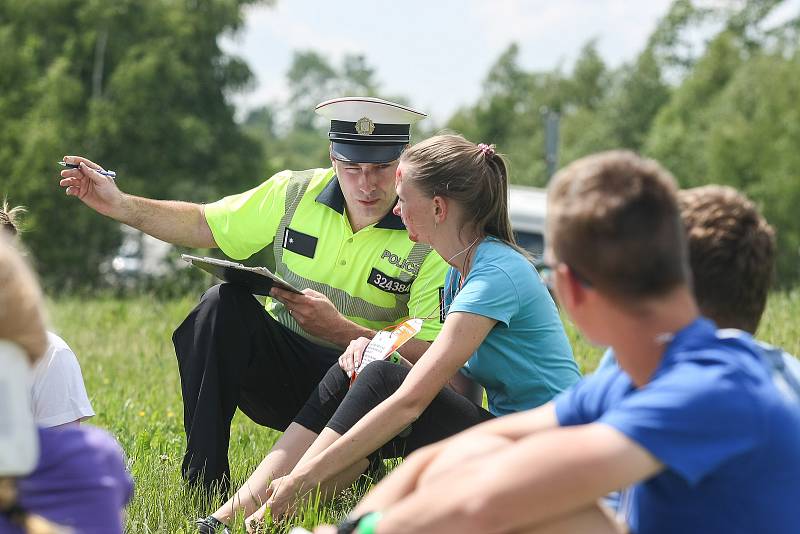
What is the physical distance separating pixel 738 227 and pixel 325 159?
53007 mm

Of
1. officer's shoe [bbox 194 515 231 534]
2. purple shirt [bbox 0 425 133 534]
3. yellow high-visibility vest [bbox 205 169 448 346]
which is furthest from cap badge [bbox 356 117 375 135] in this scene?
purple shirt [bbox 0 425 133 534]

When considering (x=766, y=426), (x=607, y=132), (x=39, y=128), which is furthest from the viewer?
(x=607, y=132)

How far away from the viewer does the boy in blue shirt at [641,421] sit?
6.55 feet

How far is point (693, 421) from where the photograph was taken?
1.99 meters

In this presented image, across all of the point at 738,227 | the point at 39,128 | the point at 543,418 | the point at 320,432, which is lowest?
the point at 39,128

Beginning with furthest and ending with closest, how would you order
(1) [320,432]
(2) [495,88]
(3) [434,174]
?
(2) [495,88] → (1) [320,432] → (3) [434,174]

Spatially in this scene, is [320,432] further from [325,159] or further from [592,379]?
[325,159]

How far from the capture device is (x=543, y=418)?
8.17ft

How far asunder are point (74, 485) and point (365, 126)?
2.80 meters

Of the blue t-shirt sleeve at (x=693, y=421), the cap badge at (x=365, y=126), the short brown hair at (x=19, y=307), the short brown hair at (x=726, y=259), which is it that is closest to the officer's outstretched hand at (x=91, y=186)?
the cap badge at (x=365, y=126)

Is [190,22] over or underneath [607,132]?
over

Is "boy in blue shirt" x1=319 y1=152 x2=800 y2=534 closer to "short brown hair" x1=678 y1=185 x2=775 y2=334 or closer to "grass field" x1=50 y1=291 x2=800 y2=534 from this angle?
"short brown hair" x1=678 y1=185 x2=775 y2=334

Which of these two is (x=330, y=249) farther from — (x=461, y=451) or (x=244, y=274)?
(x=461, y=451)

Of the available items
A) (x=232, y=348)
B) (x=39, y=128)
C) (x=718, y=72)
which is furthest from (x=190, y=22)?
(x=232, y=348)
